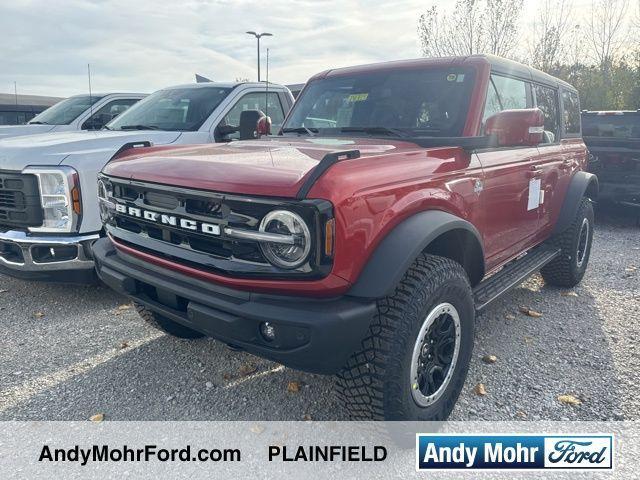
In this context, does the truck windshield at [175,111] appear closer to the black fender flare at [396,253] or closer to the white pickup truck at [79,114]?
the white pickup truck at [79,114]

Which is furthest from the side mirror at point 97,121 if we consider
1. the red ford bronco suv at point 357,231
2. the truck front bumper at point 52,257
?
the red ford bronco suv at point 357,231

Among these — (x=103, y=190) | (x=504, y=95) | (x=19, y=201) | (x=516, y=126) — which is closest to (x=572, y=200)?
(x=504, y=95)

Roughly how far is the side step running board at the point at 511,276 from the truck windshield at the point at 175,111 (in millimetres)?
3241

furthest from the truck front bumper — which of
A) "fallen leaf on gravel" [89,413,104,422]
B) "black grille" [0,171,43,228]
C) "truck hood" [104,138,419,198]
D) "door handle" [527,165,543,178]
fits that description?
"door handle" [527,165,543,178]

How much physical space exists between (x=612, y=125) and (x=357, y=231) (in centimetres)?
747

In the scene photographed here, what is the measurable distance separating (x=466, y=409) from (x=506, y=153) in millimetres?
1681

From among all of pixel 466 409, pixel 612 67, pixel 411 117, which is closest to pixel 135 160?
pixel 411 117

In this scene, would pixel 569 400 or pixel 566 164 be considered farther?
pixel 566 164

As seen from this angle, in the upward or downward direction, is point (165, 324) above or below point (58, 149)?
below

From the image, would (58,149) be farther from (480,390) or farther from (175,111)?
(480,390)

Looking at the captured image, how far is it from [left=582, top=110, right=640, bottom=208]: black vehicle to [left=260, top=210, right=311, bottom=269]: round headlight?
632cm

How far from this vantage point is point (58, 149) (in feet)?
13.0

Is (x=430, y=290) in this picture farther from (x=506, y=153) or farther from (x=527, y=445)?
(x=506, y=153)

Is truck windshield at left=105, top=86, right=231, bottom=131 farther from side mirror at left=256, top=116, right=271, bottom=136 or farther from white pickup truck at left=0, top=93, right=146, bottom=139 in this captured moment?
white pickup truck at left=0, top=93, right=146, bottom=139
